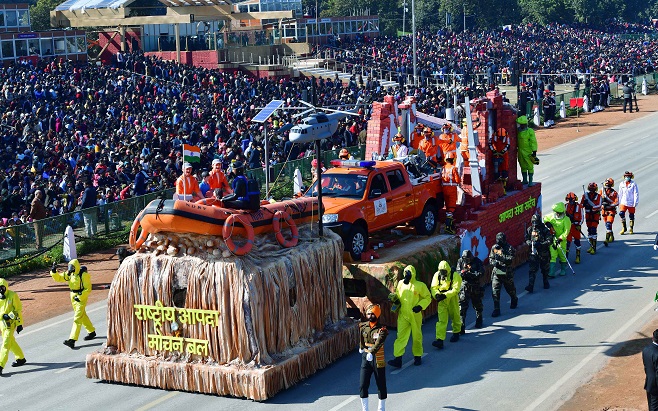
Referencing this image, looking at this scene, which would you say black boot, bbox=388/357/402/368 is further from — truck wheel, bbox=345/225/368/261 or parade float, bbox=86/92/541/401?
truck wheel, bbox=345/225/368/261

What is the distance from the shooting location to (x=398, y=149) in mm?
26281

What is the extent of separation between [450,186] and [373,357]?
8.45 meters

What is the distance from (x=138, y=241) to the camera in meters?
17.2

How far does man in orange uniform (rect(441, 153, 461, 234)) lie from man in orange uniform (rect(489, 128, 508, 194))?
3.53ft

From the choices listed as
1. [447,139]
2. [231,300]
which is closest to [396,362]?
[231,300]

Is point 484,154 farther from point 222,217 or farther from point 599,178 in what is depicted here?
point 599,178

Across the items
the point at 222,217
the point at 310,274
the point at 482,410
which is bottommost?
the point at 482,410

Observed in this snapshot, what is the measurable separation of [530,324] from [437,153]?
8797 millimetres

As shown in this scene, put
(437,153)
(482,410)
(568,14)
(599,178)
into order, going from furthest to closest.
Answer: (568,14)
(599,178)
(437,153)
(482,410)

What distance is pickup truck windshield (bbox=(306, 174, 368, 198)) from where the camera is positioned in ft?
69.0

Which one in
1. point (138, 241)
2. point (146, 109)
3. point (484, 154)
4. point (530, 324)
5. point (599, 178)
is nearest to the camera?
point (138, 241)

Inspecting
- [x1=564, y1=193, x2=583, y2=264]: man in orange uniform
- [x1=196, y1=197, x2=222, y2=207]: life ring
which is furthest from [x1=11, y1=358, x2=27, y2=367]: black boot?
[x1=564, y1=193, x2=583, y2=264]: man in orange uniform

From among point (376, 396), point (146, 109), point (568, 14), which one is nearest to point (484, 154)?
point (376, 396)

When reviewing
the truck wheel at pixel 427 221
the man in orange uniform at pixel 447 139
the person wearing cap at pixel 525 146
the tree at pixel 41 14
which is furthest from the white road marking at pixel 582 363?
the tree at pixel 41 14
